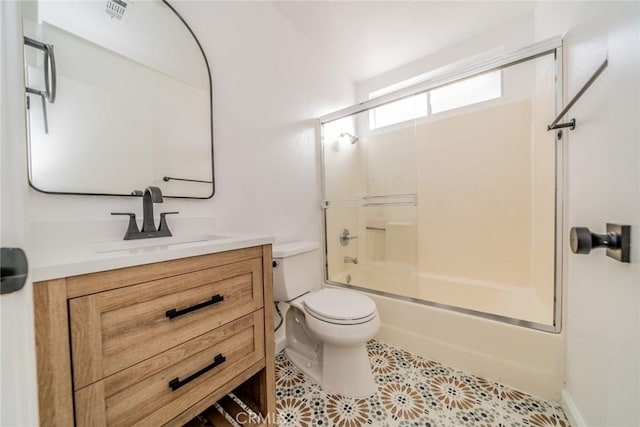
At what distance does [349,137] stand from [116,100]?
168 cm

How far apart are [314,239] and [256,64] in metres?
1.32

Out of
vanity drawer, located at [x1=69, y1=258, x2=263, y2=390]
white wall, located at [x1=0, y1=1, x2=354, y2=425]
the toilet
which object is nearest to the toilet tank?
the toilet

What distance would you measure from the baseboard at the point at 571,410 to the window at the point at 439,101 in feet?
6.22

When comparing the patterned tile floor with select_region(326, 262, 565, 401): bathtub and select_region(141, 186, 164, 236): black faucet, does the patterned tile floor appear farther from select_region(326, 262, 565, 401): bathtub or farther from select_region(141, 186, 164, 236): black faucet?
select_region(141, 186, 164, 236): black faucet

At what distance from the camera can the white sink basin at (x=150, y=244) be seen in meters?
0.78

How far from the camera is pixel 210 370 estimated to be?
2.61ft

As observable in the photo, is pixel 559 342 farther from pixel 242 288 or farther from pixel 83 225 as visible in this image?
pixel 83 225

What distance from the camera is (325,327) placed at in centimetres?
120

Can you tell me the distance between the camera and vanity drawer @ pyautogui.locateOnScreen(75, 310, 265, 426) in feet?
1.89

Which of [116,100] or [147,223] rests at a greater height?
[116,100]

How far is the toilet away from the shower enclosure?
560 mm

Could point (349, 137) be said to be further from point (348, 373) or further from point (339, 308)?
point (348, 373)

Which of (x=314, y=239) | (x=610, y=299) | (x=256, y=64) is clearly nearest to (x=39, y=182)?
(x=256, y=64)

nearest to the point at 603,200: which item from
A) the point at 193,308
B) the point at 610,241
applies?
the point at 610,241
